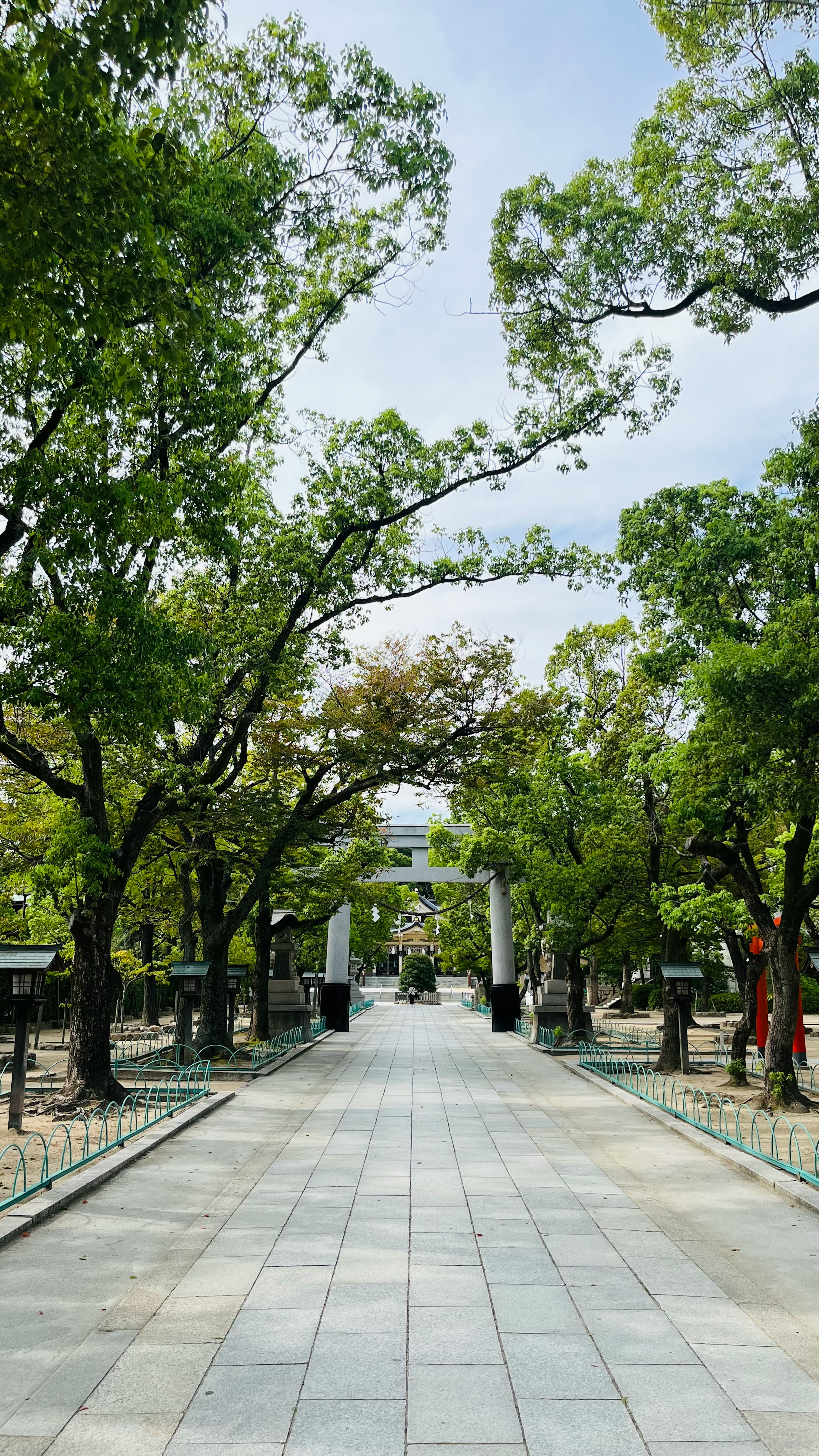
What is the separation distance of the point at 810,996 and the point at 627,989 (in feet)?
22.3

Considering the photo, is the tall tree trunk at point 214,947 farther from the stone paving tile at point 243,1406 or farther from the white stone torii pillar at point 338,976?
the stone paving tile at point 243,1406

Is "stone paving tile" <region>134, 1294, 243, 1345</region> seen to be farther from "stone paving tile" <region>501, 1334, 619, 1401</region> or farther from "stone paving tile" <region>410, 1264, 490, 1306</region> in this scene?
"stone paving tile" <region>501, 1334, 619, 1401</region>

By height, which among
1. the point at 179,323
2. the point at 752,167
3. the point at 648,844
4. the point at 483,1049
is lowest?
the point at 483,1049

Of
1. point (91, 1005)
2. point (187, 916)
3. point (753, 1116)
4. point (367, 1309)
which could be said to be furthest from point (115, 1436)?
point (187, 916)

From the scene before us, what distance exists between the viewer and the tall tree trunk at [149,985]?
29281 millimetres

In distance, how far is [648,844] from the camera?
67.0 feet

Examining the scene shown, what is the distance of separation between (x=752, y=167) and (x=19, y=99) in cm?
741

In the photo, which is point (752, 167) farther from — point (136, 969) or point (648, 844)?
point (136, 969)

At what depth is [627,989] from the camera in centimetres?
3744

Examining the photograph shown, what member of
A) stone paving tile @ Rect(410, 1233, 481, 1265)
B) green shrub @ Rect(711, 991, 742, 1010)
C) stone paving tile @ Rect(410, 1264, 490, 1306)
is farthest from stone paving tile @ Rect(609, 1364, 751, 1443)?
green shrub @ Rect(711, 991, 742, 1010)

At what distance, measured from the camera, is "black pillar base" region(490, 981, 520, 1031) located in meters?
32.9

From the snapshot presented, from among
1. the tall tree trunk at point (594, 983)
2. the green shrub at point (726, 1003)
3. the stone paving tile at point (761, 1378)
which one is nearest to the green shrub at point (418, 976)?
the tall tree trunk at point (594, 983)

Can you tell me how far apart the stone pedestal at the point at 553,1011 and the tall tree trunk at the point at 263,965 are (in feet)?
22.9

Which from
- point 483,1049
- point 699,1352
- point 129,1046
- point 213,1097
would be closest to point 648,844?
point 483,1049
